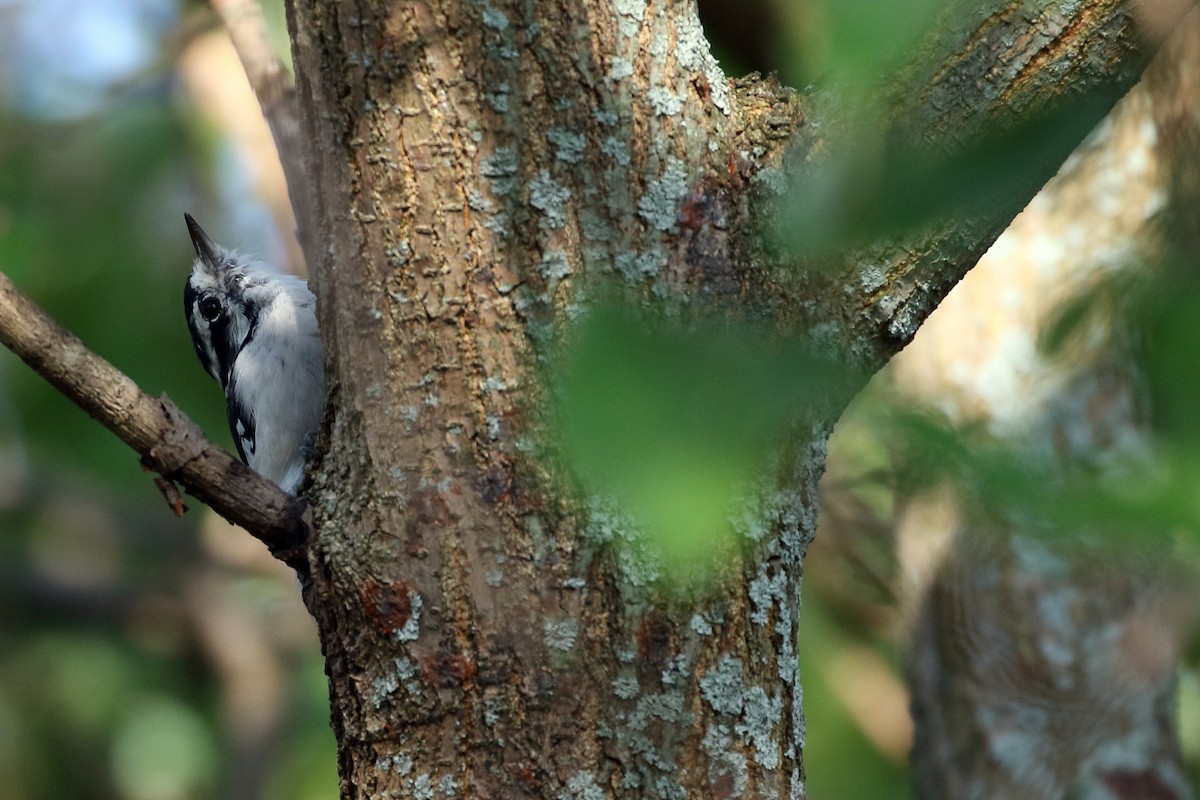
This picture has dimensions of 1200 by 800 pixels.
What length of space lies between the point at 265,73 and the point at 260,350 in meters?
1.74

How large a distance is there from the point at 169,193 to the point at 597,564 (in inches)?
210

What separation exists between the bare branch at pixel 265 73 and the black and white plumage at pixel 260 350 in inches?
38.8

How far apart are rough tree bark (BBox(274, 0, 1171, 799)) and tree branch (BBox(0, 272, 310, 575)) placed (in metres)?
0.12

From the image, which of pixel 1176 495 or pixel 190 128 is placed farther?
pixel 190 128

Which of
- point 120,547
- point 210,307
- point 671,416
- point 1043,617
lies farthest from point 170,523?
point 671,416

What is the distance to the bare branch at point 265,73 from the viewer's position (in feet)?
6.80

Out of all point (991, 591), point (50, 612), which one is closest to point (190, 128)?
point (50, 612)

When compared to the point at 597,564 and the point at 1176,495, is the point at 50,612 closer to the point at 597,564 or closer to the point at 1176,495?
the point at 597,564

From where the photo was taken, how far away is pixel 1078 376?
3.54 metres

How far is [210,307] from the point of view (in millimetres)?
4316

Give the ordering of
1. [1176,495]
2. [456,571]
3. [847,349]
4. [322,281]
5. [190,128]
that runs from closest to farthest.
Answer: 1. [1176,495]
2. [847,349]
3. [456,571]
4. [322,281]
5. [190,128]

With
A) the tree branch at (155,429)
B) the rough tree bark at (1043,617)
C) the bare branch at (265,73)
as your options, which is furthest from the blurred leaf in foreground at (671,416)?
the rough tree bark at (1043,617)

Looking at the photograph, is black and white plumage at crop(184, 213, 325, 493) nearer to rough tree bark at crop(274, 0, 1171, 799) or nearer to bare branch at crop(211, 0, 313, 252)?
bare branch at crop(211, 0, 313, 252)

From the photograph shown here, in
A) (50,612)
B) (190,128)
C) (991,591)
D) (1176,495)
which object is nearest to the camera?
(1176,495)
